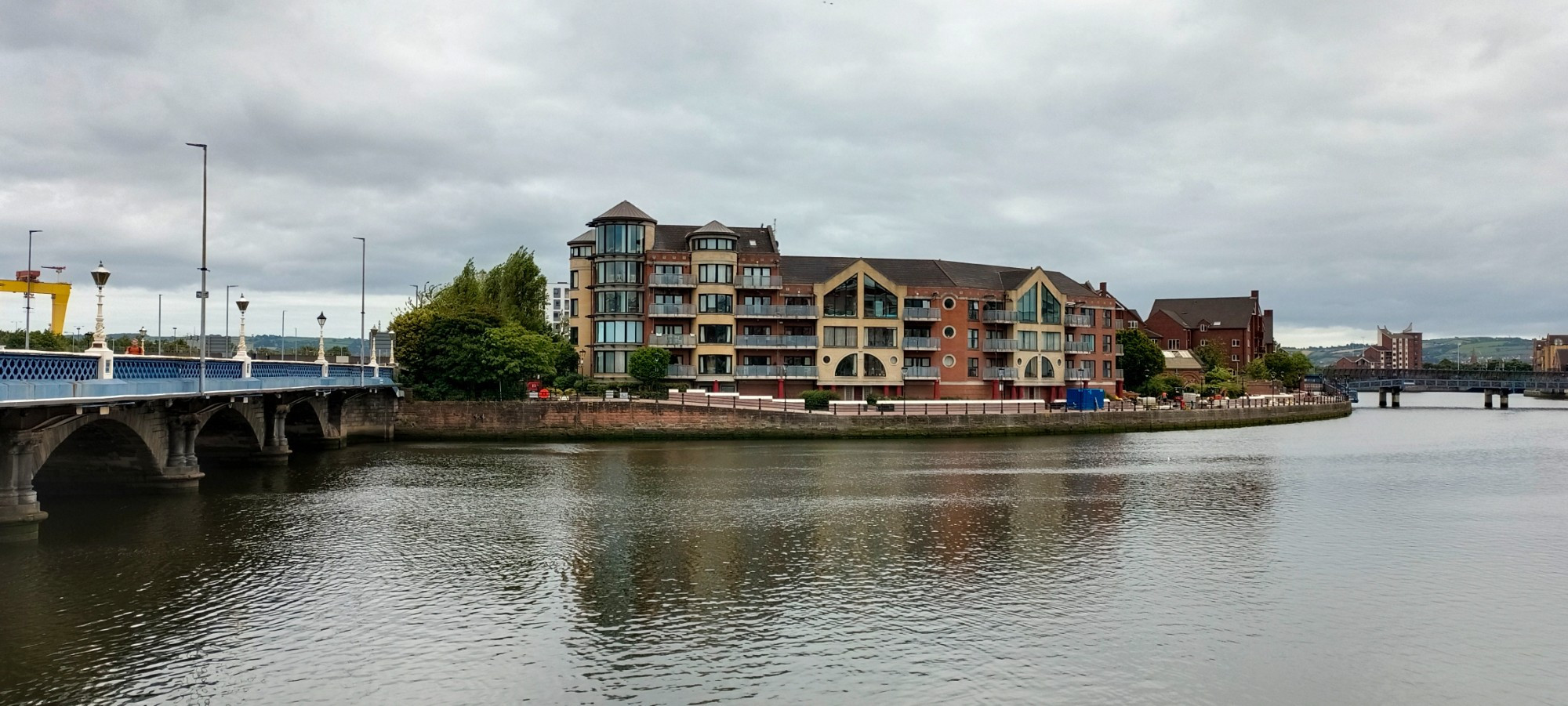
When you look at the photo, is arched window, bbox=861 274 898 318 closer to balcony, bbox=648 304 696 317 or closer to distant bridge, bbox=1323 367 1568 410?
balcony, bbox=648 304 696 317

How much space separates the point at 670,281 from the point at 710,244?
5330mm

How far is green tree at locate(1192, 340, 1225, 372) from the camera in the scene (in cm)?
15238

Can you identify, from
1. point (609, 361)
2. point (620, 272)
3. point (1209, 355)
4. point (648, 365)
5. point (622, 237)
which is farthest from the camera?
point (1209, 355)

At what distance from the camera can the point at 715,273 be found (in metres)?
91.6

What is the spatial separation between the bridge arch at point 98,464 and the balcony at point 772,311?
5444 centimetres

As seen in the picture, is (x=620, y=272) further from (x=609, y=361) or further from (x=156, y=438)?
(x=156, y=438)

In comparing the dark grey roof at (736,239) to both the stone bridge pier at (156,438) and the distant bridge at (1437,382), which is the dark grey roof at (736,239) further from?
the distant bridge at (1437,382)

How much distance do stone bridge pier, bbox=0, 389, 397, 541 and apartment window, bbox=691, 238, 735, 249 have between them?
97.1 ft

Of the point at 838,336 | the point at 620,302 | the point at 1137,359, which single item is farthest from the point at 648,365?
the point at 1137,359

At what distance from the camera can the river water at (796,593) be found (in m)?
20.1

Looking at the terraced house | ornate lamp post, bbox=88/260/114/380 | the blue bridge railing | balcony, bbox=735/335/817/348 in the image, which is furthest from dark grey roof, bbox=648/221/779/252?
ornate lamp post, bbox=88/260/114/380

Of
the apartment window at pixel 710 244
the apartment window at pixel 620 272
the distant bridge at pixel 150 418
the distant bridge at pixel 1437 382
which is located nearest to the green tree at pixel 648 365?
the apartment window at pixel 620 272

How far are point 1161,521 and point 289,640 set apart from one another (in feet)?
99.0

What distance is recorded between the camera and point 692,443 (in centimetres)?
7419
